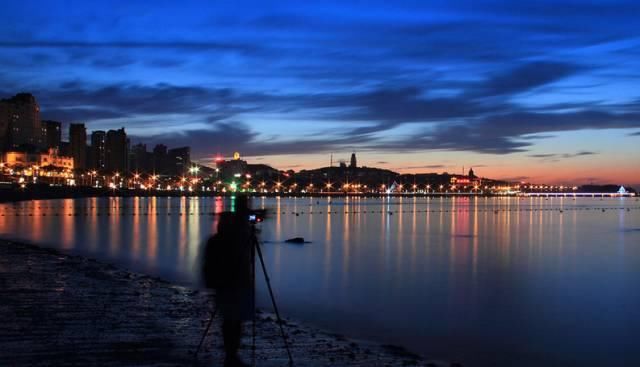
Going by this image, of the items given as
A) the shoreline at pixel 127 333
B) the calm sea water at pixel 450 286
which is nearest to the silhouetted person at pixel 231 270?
the calm sea water at pixel 450 286

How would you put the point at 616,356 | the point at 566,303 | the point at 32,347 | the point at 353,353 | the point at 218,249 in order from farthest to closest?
the point at 566,303, the point at 616,356, the point at 353,353, the point at 32,347, the point at 218,249

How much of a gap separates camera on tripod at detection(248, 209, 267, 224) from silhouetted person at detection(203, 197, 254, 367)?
17cm

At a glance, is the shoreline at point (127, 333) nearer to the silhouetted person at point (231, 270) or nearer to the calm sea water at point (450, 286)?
the silhouetted person at point (231, 270)

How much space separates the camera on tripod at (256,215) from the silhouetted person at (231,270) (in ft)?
0.56

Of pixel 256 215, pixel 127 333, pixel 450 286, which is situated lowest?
pixel 450 286

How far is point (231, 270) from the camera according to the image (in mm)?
7945

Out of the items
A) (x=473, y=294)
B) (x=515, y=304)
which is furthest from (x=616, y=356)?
(x=473, y=294)

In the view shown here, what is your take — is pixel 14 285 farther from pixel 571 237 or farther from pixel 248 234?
pixel 571 237

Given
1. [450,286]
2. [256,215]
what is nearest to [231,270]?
[256,215]

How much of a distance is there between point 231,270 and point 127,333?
3.22m

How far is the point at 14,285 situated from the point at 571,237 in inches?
2013

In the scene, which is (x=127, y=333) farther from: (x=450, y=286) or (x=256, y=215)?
(x=450, y=286)

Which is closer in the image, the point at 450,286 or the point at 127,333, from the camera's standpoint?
the point at 127,333

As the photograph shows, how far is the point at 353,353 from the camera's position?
423 inches
